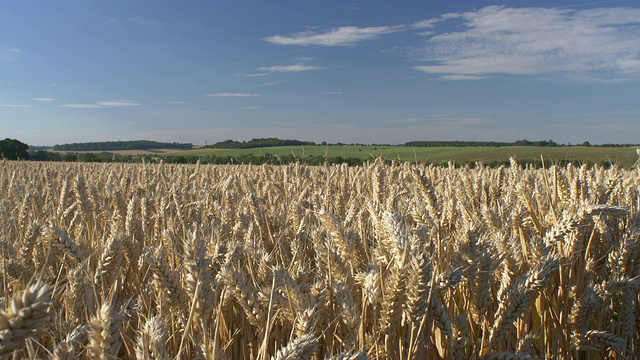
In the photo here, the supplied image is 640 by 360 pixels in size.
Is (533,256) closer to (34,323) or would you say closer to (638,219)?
(638,219)

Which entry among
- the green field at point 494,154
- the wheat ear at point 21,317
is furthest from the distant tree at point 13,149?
the wheat ear at point 21,317

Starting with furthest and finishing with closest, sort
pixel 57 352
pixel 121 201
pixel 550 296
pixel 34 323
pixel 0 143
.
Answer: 1. pixel 0 143
2. pixel 121 201
3. pixel 550 296
4. pixel 57 352
5. pixel 34 323

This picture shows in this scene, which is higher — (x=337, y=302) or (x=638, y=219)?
(x=638, y=219)

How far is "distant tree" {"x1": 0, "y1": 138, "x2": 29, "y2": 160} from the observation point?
49562 millimetres

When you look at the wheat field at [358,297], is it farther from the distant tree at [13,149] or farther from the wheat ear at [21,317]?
the distant tree at [13,149]

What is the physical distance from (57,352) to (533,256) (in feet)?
5.11

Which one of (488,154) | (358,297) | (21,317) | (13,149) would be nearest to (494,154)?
(488,154)

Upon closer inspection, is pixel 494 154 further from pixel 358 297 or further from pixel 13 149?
pixel 13 149

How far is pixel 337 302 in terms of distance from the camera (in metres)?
1.50

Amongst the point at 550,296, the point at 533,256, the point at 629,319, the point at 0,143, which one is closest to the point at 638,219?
the point at 629,319

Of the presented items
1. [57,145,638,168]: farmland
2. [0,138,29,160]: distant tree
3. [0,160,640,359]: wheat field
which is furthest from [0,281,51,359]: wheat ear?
[0,138,29,160]: distant tree

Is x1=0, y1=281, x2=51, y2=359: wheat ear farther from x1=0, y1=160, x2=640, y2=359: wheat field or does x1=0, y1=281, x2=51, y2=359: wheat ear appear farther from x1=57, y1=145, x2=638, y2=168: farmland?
x1=57, y1=145, x2=638, y2=168: farmland

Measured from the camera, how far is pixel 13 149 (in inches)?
1988

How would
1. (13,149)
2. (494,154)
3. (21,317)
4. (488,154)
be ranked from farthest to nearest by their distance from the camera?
(13,149)
(488,154)
(494,154)
(21,317)
